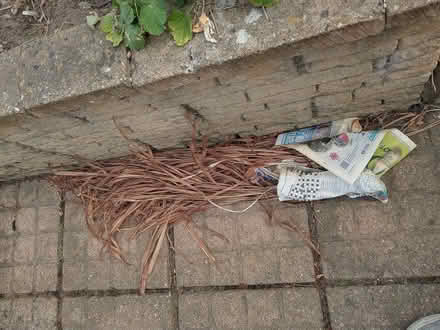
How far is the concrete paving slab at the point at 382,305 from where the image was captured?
182 centimetres

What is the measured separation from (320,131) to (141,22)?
1.10m

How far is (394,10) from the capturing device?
1.23 meters

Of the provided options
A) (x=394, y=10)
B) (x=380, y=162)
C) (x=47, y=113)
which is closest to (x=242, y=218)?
(x=380, y=162)

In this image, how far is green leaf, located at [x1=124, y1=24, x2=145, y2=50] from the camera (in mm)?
1479

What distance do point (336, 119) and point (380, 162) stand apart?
0.31 metres

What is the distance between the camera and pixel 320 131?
208cm

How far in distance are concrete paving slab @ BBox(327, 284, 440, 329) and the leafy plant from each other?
4.69 ft

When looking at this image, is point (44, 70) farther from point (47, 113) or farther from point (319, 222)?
point (319, 222)

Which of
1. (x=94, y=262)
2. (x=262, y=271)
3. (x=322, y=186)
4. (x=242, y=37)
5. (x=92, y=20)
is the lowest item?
(x=262, y=271)

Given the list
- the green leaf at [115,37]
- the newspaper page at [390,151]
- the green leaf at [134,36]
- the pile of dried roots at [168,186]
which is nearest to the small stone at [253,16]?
the green leaf at [134,36]

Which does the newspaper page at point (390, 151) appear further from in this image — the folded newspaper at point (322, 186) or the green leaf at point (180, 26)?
the green leaf at point (180, 26)

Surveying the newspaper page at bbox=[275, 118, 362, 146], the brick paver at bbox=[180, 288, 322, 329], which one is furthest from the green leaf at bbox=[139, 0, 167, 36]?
the brick paver at bbox=[180, 288, 322, 329]

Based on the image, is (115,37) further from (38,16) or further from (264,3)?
(38,16)

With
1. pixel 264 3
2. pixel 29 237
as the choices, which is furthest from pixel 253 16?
pixel 29 237
